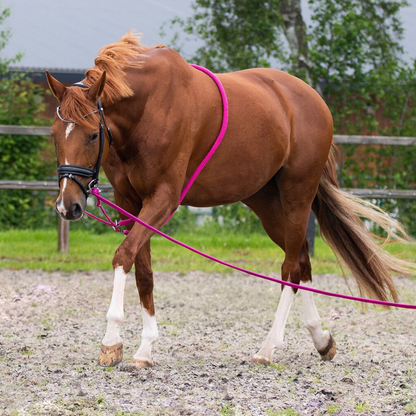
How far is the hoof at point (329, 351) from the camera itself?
4098 millimetres

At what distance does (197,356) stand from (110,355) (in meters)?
0.76

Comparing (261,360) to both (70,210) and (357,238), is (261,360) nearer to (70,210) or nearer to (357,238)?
(357,238)

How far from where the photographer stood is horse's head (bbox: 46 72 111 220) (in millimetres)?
3061

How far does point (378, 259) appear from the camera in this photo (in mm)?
4309

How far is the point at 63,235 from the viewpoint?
759 cm

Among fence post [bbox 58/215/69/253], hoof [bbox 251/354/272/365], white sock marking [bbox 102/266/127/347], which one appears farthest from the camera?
fence post [bbox 58/215/69/253]

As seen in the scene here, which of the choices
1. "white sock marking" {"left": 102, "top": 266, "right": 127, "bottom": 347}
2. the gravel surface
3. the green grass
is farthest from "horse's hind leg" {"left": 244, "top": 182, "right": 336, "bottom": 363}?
the green grass

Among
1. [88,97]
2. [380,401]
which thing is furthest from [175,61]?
[380,401]

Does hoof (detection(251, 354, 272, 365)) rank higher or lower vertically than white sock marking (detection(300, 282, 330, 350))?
lower

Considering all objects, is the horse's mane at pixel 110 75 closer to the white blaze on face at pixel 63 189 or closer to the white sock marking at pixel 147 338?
the white blaze on face at pixel 63 189

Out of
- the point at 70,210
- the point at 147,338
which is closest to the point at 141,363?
A: the point at 147,338

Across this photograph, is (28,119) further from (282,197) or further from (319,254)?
(282,197)

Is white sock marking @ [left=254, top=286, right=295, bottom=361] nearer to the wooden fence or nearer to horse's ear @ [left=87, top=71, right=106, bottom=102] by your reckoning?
horse's ear @ [left=87, top=71, right=106, bottom=102]

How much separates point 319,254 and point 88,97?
5.55 meters
